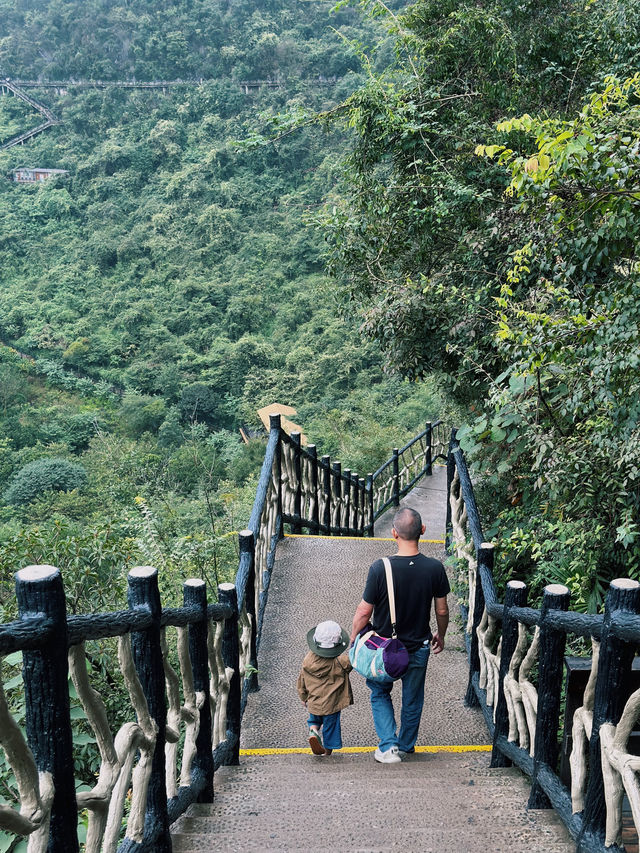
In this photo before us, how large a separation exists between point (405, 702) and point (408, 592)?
0.61 meters

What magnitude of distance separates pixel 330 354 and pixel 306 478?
20034 mm

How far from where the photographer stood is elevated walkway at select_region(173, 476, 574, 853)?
7.62 feet

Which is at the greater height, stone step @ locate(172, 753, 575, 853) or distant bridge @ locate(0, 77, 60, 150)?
distant bridge @ locate(0, 77, 60, 150)

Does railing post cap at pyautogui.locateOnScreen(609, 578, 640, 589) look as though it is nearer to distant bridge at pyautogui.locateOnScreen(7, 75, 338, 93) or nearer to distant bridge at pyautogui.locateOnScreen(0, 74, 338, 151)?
distant bridge at pyautogui.locateOnScreen(0, 74, 338, 151)

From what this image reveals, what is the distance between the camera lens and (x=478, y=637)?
12.3ft

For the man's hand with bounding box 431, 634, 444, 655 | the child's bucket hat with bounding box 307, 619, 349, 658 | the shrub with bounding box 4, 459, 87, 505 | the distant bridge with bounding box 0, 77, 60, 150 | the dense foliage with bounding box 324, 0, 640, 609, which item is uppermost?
the distant bridge with bounding box 0, 77, 60, 150

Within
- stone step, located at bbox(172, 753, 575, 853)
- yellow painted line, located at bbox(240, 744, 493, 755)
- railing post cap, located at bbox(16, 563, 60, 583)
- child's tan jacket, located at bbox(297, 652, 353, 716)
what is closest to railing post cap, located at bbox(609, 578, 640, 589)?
stone step, located at bbox(172, 753, 575, 853)

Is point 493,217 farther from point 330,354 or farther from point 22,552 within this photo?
point 330,354

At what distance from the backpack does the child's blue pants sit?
36cm

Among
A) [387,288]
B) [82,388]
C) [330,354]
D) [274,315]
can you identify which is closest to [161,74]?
[274,315]

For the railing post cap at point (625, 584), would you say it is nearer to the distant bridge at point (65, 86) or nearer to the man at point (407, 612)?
the man at point (407, 612)

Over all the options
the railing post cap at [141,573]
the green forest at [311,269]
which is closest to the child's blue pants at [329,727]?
the green forest at [311,269]

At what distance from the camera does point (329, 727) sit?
3.50 m

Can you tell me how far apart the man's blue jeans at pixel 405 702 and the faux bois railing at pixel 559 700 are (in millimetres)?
373
